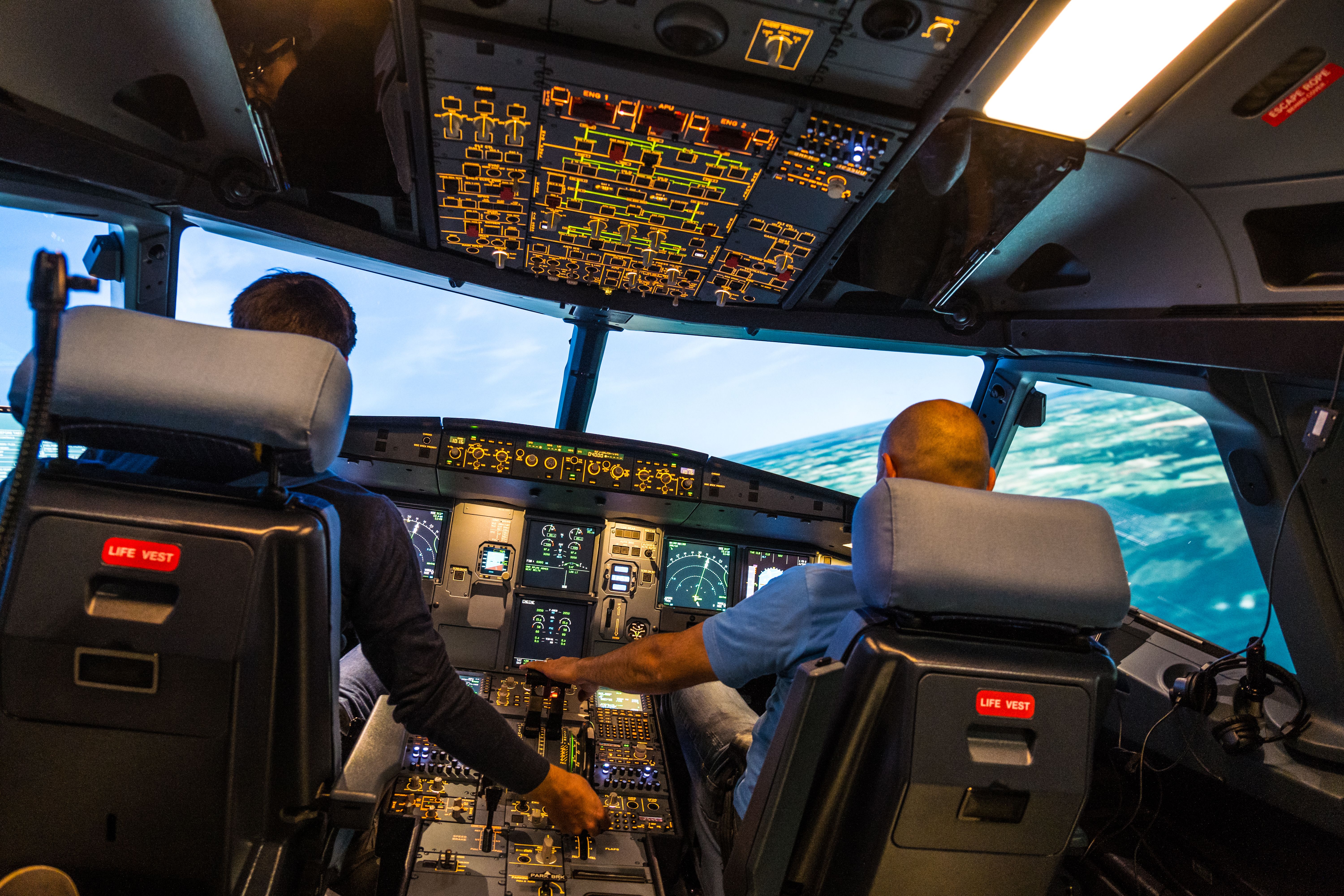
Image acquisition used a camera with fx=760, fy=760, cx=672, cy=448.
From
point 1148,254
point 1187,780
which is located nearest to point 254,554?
point 1148,254

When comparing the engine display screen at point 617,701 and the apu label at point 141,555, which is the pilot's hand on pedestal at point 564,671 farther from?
the apu label at point 141,555

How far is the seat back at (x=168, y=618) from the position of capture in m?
1.00

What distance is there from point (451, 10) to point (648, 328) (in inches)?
Answer: 78.2

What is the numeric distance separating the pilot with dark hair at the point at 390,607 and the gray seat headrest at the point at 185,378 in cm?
35

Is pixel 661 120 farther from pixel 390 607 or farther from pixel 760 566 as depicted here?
pixel 760 566

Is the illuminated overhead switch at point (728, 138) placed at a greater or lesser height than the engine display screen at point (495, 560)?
greater

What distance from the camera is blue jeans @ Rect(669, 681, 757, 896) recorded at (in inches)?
71.9

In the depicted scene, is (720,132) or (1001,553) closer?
(1001,553)

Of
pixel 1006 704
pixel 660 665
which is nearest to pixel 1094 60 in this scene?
pixel 1006 704

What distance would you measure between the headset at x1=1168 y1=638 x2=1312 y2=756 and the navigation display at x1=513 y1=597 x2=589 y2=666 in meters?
2.04

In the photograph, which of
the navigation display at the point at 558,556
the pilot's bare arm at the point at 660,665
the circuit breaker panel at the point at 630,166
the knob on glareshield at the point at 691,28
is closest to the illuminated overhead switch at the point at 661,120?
the circuit breaker panel at the point at 630,166

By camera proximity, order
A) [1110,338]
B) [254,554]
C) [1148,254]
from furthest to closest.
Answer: [1110,338], [1148,254], [254,554]

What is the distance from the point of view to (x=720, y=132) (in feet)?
5.88

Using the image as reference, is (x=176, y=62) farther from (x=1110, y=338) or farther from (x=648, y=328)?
(x=1110, y=338)
